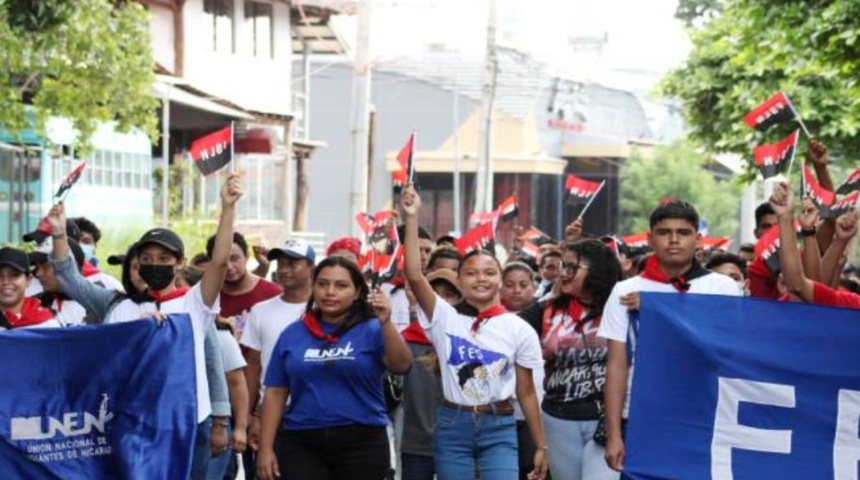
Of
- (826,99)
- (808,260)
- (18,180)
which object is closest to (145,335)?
(808,260)

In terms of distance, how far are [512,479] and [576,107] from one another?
6134 centimetres

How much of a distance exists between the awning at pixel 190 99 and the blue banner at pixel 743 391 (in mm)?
21299

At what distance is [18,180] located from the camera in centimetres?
2358

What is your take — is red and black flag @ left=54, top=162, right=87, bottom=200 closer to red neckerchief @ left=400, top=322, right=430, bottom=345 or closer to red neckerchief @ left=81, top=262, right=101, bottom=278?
red neckerchief @ left=81, top=262, right=101, bottom=278

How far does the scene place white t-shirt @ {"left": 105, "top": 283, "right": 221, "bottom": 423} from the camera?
861 centimetres

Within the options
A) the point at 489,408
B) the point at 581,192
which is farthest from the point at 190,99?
the point at 489,408

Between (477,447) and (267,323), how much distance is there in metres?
1.40

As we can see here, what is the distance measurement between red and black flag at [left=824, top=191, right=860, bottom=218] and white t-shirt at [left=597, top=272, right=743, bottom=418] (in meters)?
0.65

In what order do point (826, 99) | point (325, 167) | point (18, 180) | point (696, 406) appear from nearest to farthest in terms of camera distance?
point (696, 406) → point (18, 180) → point (826, 99) → point (325, 167)

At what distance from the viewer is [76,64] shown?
1931cm

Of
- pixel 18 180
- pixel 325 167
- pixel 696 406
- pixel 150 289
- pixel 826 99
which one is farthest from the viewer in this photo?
pixel 325 167

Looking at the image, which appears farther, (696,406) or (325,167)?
(325,167)

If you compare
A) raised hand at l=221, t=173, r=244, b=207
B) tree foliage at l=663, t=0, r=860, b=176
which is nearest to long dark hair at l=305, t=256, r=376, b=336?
raised hand at l=221, t=173, r=244, b=207

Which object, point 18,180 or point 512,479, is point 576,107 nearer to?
point 18,180
